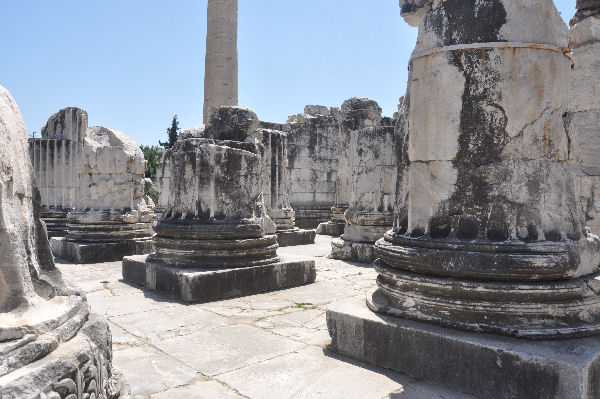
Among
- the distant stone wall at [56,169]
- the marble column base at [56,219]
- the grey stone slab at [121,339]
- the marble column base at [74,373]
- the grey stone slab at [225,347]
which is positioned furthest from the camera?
the distant stone wall at [56,169]

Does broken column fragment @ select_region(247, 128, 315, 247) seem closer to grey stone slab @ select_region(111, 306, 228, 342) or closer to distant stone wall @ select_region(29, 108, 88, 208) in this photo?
Result: distant stone wall @ select_region(29, 108, 88, 208)

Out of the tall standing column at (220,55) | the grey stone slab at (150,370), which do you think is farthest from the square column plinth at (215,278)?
the tall standing column at (220,55)

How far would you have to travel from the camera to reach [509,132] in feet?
9.02

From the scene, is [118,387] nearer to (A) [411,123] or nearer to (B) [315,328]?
(B) [315,328]

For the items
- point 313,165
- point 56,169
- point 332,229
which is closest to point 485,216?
point 332,229

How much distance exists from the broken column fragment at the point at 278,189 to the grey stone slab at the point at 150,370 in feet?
19.9

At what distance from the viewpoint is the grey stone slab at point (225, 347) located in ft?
9.78

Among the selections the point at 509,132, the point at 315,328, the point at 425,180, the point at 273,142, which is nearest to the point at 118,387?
the point at 315,328

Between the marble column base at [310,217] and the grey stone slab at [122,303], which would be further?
the marble column base at [310,217]

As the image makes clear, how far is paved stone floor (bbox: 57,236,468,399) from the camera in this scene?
101 inches

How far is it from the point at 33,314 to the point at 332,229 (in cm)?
988

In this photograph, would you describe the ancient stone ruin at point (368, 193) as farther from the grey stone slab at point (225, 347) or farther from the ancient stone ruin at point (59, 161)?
the ancient stone ruin at point (59, 161)

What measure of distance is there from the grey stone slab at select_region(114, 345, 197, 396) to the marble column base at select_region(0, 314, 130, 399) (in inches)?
14.3

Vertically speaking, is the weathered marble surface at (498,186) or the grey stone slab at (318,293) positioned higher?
the weathered marble surface at (498,186)
